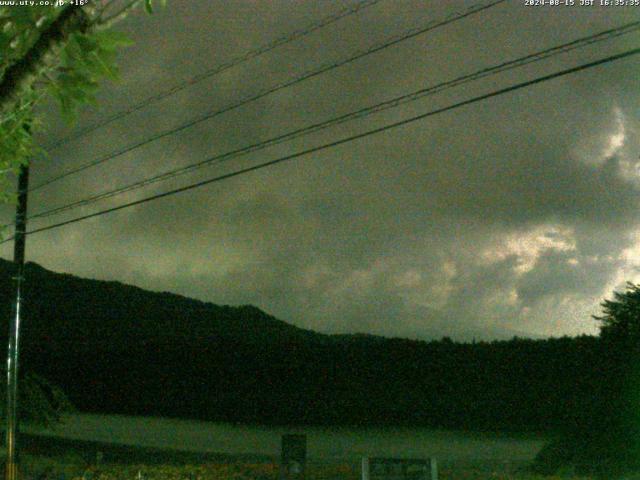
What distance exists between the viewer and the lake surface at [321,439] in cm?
2380

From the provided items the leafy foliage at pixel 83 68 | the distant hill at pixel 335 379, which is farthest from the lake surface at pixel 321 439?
the leafy foliage at pixel 83 68

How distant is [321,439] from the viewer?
29516 mm

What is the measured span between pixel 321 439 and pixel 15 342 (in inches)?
536

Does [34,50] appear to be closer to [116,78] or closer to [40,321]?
[116,78]

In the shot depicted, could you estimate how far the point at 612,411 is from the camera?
16.4 meters

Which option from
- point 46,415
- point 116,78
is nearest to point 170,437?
point 46,415

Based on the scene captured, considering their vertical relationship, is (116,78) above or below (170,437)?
above

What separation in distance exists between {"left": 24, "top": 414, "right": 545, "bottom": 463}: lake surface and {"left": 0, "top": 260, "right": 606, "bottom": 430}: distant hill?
111 centimetres

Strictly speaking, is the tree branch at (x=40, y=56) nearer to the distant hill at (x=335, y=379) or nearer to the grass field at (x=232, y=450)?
the grass field at (x=232, y=450)

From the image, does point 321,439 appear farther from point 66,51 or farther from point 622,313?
point 66,51

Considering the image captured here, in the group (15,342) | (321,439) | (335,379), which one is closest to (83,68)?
(15,342)

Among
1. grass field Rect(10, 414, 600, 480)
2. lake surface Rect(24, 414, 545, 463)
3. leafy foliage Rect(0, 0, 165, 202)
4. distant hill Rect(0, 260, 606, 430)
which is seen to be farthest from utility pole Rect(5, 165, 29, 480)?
leafy foliage Rect(0, 0, 165, 202)

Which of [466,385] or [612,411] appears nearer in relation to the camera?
[612,411]

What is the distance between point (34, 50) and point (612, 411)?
1465 centimetres
